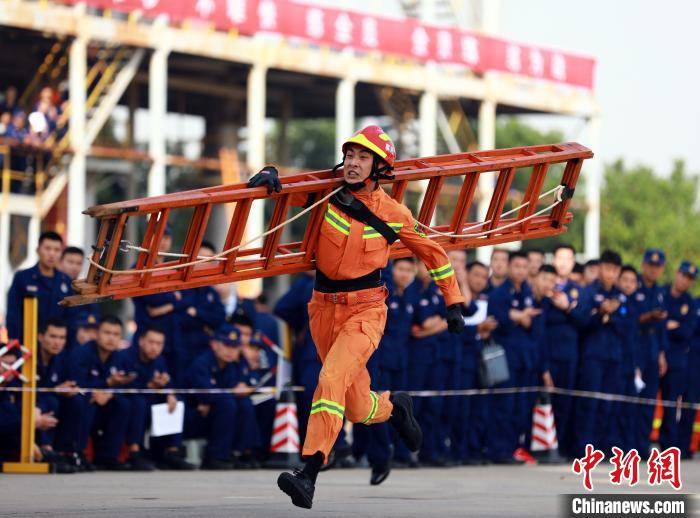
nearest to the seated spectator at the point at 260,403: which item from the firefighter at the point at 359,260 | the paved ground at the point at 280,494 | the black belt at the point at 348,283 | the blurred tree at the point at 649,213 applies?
the paved ground at the point at 280,494

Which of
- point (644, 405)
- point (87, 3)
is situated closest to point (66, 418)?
point (644, 405)

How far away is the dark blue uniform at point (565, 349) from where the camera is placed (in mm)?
17906

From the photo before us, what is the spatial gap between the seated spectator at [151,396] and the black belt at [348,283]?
4.95 meters

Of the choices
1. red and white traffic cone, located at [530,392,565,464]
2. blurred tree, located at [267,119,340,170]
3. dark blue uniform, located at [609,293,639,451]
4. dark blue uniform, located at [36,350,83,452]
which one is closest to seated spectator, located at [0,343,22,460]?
dark blue uniform, located at [36,350,83,452]

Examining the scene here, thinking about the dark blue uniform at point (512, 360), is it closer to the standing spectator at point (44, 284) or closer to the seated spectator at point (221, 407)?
the seated spectator at point (221, 407)

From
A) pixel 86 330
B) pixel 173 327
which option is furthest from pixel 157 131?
pixel 86 330

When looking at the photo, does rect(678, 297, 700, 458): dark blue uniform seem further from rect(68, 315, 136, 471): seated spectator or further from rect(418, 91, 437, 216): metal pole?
rect(418, 91, 437, 216): metal pole

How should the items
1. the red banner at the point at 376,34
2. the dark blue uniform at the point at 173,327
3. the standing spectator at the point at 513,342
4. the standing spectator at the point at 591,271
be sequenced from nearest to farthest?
the dark blue uniform at the point at 173,327 → the standing spectator at the point at 513,342 → the standing spectator at the point at 591,271 → the red banner at the point at 376,34

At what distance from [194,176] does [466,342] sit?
31.7m

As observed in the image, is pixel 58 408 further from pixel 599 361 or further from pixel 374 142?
pixel 599 361

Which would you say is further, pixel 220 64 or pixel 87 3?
pixel 220 64

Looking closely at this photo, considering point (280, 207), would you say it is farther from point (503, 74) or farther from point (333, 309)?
point (503, 74)

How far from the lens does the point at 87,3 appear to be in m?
32.4

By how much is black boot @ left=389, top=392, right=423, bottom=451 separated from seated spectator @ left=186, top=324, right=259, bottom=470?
4624 mm
